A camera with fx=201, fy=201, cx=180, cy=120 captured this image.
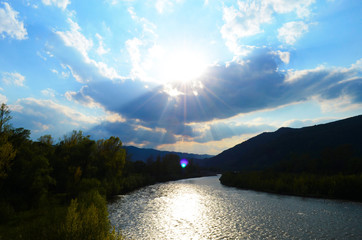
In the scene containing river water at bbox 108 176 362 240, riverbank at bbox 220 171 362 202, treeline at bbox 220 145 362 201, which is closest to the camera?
river water at bbox 108 176 362 240

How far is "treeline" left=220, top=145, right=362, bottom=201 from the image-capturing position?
62438 mm

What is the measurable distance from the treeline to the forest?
2209 inches

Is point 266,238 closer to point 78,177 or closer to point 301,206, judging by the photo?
point 301,206

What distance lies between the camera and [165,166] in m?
160

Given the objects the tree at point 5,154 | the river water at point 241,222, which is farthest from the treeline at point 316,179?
the tree at point 5,154

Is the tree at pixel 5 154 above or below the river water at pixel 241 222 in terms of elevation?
above

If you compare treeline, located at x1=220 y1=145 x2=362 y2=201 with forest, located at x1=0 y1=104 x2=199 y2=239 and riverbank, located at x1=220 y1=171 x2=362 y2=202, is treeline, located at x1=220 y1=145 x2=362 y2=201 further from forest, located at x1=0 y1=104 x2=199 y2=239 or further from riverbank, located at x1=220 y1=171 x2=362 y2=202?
forest, located at x1=0 y1=104 x2=199 y2=239

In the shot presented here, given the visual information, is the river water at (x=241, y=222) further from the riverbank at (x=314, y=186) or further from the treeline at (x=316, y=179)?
the treeline at (x=316, y=179)

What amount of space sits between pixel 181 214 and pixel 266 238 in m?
19.9

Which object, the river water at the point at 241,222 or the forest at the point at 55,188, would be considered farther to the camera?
the river water at the point at 241,222

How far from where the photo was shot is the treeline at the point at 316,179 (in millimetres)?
62438

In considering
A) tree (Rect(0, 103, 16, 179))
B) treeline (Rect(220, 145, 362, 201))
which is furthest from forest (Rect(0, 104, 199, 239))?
treeline (Rect(220, 145, 362, 201))

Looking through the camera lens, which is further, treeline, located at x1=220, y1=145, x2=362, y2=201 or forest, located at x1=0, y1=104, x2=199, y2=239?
treeline, located at x1=220, y1=145, x2=362, y2=201

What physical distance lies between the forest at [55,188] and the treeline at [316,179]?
184ft
